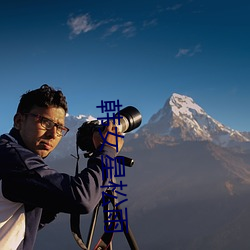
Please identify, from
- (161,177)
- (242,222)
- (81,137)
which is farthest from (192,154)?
(81,137)

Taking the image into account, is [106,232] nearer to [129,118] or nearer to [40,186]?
[40,186]

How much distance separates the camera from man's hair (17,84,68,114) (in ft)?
6.43

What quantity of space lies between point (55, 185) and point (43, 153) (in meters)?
0.34

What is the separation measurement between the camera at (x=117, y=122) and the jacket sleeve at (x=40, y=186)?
65cm

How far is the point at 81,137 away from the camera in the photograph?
94.7 inches

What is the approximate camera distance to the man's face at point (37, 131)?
1.83 m

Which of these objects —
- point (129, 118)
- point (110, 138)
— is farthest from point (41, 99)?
point (129, 118)

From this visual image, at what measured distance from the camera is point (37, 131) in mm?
1845

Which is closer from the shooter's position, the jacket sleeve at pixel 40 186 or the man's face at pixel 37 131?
the jacket sleeve at pixel 40 186

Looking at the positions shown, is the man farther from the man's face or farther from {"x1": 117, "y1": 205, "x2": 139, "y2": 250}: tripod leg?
{"x1": 117, "y1": 205, "x2": 139, "y2": 250}: tripod leg

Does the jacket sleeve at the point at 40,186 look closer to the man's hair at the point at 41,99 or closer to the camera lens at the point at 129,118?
the man's hair at the point at 41,99

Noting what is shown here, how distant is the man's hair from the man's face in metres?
0.03

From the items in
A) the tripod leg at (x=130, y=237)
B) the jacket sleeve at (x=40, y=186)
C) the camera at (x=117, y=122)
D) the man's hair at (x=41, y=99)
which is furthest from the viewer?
the camera at (x=117, y=122)

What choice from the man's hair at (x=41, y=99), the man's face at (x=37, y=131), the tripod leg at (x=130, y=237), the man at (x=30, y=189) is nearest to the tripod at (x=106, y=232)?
the tripod leg at (x=130, y=237)
